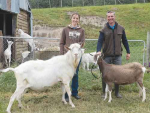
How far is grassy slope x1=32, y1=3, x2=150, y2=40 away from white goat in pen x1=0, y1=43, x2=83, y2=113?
18.3 meters

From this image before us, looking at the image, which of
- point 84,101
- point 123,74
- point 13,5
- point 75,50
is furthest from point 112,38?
point 13,5

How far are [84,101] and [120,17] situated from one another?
24770mm

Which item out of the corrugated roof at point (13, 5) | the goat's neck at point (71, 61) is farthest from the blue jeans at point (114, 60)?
the corrugated roof at point (13, 5)

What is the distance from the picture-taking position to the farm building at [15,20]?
9462 mm

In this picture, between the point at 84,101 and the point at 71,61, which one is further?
the point at 84,101

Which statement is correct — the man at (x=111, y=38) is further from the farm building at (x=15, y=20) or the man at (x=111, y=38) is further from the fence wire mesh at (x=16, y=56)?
the farm building at (x=15, y=20)

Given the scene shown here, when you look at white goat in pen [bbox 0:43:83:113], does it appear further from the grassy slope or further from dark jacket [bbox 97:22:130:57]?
the grassy slope

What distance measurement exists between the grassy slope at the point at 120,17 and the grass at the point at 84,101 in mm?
16925

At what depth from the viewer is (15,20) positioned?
35.5ft

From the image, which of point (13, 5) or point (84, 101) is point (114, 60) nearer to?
point (84, 101)

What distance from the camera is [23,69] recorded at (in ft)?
14.4

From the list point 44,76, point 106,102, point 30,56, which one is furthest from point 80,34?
point 30,56

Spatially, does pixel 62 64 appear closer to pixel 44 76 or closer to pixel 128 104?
pixel 44 76

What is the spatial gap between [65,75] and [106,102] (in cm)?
129
